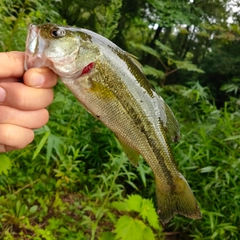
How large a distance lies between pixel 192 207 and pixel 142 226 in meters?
0.98

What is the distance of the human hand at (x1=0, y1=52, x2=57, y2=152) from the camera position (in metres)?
1.32

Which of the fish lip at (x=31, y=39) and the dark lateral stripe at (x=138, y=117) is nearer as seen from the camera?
the fish lip at (x=31, y=39)

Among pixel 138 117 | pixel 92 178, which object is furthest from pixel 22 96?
pixel 92 178

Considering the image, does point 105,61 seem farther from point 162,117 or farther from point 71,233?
point 71,233

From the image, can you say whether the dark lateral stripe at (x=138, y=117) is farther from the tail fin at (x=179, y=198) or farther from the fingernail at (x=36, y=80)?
the fingernail at (x=36, y=80)

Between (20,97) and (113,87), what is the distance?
0.36m

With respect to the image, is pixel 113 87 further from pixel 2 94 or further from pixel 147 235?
pixel 147 235

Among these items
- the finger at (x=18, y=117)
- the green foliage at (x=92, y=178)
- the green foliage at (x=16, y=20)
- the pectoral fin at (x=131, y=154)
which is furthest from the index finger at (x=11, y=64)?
the green foliage at (x=16, y=20)

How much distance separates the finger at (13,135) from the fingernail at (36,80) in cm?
19

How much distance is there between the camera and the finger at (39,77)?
1.30 meters

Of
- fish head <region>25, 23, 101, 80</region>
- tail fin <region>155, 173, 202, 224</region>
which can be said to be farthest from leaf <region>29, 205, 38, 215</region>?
fish head <region>25, 23, 101, 80</region>

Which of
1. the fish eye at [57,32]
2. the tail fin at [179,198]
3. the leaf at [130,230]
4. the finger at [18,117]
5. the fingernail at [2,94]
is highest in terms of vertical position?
the fish eye at [57,32]

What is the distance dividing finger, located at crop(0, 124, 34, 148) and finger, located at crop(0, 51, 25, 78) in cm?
20

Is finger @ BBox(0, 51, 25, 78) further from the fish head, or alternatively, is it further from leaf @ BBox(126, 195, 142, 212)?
leaf @ BBox(126, 195, 142, 212)
